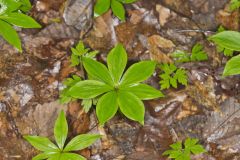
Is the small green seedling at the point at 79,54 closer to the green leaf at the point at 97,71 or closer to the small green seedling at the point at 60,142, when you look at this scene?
the green leaf at the point at 97,71

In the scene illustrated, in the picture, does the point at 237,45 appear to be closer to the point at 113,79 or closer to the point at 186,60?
the point at 186,60

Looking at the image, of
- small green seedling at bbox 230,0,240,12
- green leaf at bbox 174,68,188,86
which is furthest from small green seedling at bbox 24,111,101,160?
small green seedling at bbox 230,0,240,12

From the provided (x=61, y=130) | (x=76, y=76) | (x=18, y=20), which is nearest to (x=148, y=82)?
(x=76, y=76)

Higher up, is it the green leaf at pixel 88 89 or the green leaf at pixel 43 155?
the green leaf at pixel 88 89

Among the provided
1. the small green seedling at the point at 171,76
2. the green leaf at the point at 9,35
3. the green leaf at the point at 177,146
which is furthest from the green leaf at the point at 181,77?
the green leaf at the point at 9,35

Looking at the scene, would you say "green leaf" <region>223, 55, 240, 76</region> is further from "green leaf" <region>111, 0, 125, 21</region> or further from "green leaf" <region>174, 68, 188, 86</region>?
"green leaf" <region>111, 0, 125, 21</region>

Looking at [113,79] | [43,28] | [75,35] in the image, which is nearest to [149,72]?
[113,79]
